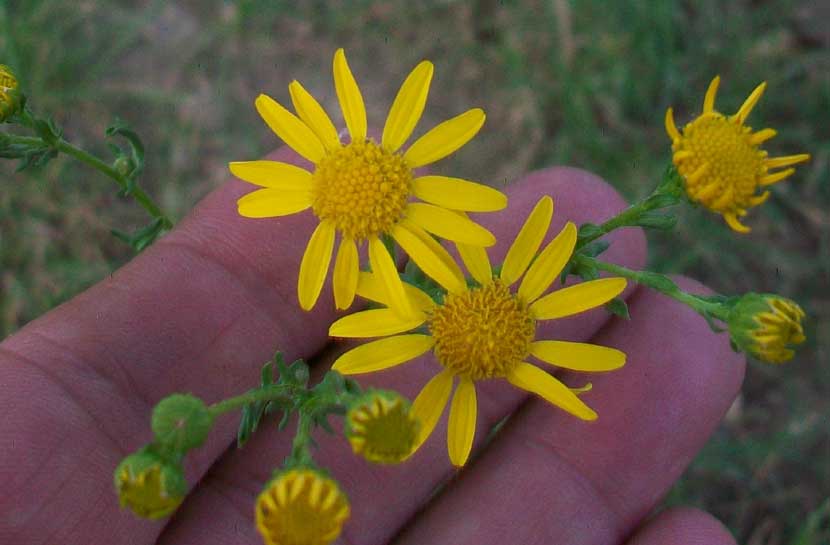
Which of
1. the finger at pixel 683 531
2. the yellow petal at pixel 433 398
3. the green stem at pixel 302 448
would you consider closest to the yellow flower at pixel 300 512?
the green stem at pixel 302 448

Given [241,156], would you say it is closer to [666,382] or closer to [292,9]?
[292,9]

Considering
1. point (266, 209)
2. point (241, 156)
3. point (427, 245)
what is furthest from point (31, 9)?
point (427, 245)

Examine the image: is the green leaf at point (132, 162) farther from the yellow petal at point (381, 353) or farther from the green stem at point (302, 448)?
the green stem at point (302, 448)

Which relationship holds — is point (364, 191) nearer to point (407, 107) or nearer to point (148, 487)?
point (407, 107)

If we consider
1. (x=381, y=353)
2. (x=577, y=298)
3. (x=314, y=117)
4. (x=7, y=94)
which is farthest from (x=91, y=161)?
(x=577, y=298)

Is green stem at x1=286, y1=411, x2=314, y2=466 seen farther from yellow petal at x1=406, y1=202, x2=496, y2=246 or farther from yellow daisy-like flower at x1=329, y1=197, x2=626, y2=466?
yellow petal at x1=406, y1=202, x2=496, y2=246

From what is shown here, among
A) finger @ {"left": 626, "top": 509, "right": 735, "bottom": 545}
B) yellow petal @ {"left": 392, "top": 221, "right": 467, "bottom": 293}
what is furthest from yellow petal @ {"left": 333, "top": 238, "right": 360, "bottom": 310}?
finger @ {"left": 626, "top": 509, "right": 735, "bottom": 545}
